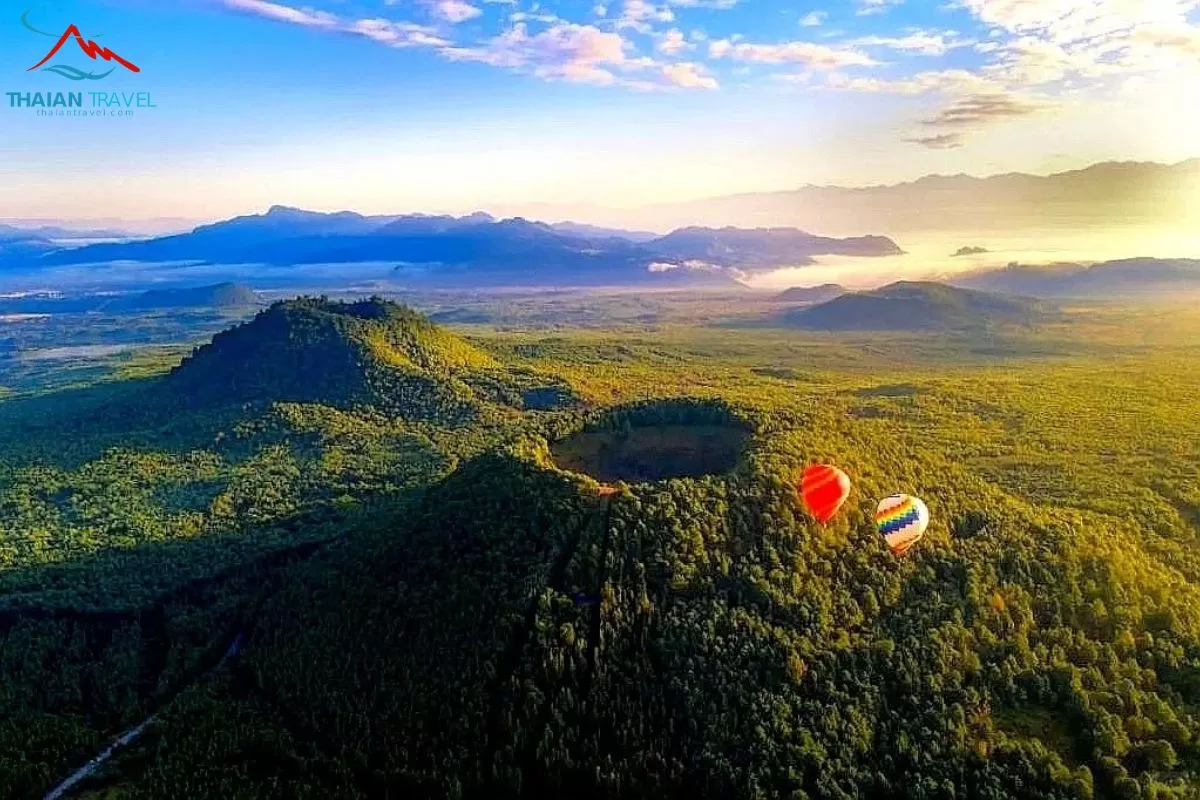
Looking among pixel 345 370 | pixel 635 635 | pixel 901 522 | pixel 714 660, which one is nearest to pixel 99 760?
pixel 635 635

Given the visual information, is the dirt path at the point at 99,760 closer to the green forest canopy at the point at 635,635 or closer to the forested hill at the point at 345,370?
the green forest canopy at the point at 635,635

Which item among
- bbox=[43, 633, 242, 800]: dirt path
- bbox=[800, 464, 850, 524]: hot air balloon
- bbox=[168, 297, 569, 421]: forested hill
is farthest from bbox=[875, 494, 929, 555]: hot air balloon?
bbox=[168, 297, 569, 421]: forested hill

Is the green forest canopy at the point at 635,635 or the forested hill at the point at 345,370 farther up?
the forested hill at the point at 345,370

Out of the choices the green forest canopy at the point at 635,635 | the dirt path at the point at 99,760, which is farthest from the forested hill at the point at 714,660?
the dirt path at the point at 99,760

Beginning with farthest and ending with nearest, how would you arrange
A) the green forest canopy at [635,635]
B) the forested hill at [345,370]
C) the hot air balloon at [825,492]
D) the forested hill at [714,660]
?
the forested hill at [345,370]
the hot air balloon at [825,492]
the green forest canopy at [635,635]
the forested hill at [714,660]

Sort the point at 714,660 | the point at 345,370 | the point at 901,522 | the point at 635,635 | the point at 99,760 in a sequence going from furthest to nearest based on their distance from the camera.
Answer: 1. the point at 345,370
2. the point at 901,522
3. the point at 99,760
4. the point at 635,635
5. the point at 714,660

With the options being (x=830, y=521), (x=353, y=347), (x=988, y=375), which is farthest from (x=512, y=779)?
(x=988, y=375)

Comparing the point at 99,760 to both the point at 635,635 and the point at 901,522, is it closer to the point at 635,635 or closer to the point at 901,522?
the point at 635,635

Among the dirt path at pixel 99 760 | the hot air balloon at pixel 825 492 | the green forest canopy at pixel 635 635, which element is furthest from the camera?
the hot air balloon at pixel 825 492
